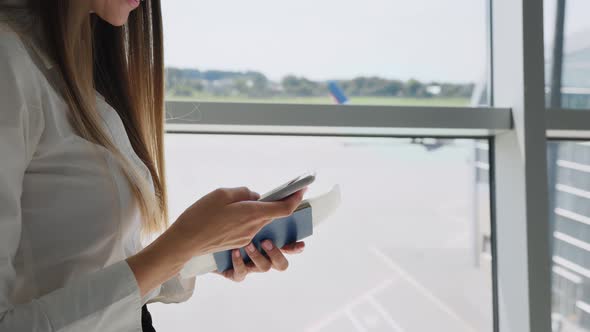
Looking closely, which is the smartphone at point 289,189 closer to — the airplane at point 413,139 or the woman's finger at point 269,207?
the woman's finger at point 269,207

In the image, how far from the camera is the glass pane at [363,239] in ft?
4.79

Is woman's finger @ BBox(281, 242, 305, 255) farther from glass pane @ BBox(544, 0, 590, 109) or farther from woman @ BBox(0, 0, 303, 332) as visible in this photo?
glass pane @ BBox(544, 0, 590, 109)

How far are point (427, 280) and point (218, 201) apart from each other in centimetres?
101

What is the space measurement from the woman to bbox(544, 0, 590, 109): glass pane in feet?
3.76

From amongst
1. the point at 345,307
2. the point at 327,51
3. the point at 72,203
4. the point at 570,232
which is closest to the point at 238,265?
Answer: the point at 72,203

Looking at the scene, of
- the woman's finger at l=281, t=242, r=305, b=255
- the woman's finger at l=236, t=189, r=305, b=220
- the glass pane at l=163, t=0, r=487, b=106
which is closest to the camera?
the woman's finger at l=236, t=189, r=305, b=220

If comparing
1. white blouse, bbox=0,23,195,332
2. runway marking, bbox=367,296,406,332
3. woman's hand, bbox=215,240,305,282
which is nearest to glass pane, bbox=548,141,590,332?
runway marking, bbox=367,296,406,332

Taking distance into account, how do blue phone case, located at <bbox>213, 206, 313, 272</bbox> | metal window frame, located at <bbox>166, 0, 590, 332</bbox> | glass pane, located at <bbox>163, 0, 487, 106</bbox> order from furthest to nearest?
glass pane, located at <bbox>163, 0, 487, 106</bbox> → metal window frame, located at <bbox>166, 0, 590, 332</bbox> → blue phone case, located at <bbox>213, 206, 313, 272</bbox>

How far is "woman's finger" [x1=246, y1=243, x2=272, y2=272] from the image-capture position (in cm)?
95

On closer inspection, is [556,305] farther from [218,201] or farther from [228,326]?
[218,201]

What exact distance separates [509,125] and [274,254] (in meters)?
0.81

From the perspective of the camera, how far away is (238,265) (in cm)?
98

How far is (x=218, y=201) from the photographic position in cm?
75

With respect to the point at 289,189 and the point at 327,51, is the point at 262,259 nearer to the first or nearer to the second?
the point at 289,189
